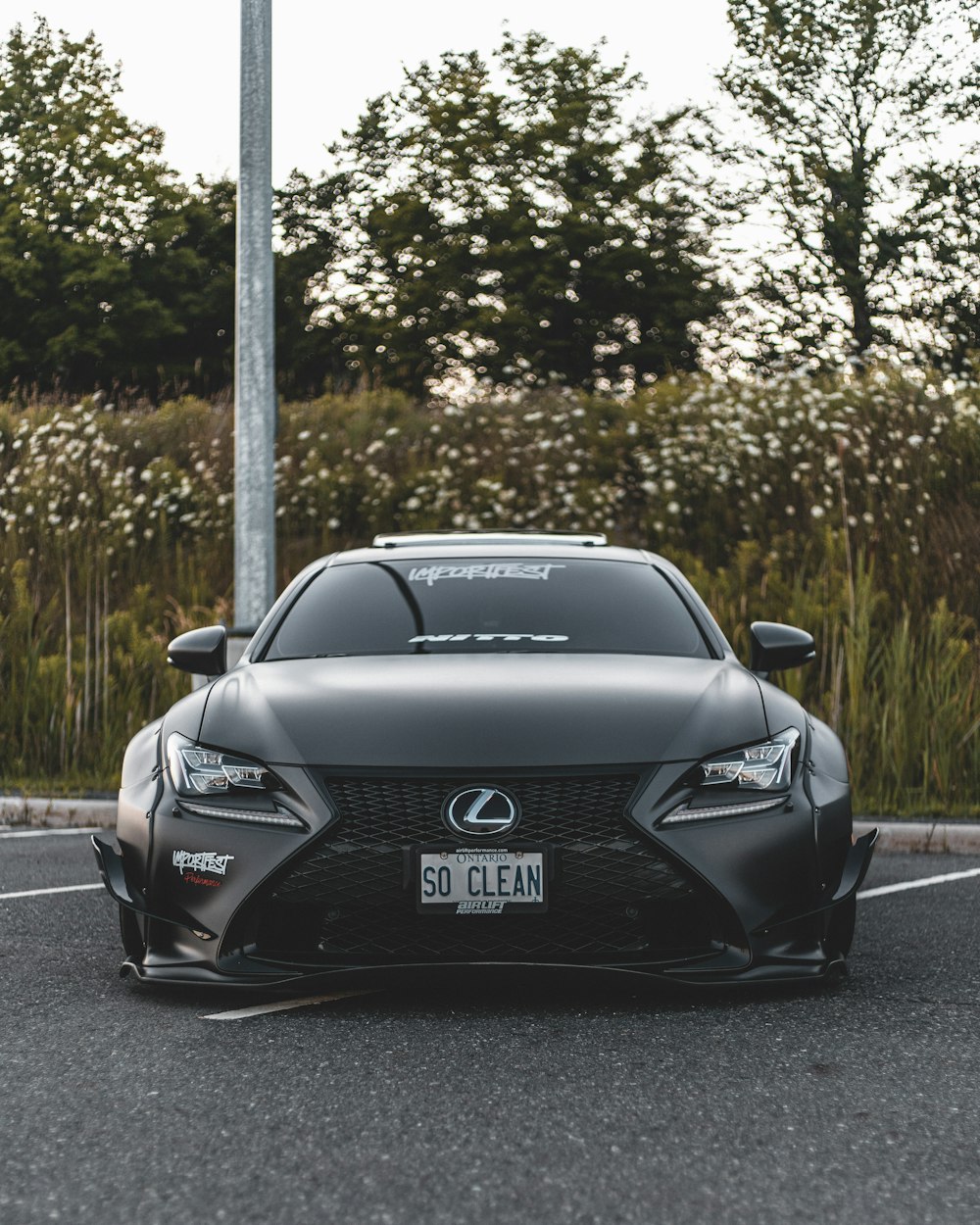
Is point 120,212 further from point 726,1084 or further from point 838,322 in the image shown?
point 726,1084

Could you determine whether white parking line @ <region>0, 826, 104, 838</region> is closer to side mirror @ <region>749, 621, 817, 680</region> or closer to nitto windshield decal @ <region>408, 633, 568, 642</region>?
nitto windshield decal @ <region>408, 633, 568, 642</region>

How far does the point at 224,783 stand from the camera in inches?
187

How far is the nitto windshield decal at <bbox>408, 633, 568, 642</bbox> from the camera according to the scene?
18.9 feet

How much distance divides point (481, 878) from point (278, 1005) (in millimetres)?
871

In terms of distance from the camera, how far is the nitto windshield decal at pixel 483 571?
622cm

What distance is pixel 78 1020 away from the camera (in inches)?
187

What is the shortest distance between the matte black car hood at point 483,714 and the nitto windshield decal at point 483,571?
91 centimetres

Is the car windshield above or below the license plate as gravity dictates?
above

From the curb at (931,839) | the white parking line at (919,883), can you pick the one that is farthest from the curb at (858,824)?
Result: the white parking line at (919,883)

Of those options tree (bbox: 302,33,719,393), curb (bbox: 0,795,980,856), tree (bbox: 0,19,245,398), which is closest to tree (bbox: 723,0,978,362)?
tree (bbox: 302,33,719,393)

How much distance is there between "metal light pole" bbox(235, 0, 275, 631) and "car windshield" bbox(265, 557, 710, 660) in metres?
4.15

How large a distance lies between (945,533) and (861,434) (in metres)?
2.32

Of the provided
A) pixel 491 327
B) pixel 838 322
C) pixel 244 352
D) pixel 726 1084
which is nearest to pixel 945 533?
pixel 244 352

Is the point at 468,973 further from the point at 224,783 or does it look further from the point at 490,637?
the point at 490,637
